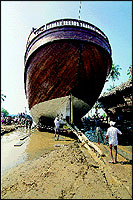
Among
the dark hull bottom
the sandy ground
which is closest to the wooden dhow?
the dark hull bottom

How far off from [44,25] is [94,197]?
7.16 metres

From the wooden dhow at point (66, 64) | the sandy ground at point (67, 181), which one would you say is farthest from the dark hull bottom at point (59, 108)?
the sandy ground at point (67, 181)

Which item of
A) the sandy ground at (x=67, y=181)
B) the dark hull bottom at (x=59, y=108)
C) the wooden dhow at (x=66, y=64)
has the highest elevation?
the wooden dhow at (x=66, y=64)

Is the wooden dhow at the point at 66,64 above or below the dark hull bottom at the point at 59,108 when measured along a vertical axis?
above

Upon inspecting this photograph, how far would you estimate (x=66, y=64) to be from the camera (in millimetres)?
6105

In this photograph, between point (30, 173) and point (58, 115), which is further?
point (58, 115)

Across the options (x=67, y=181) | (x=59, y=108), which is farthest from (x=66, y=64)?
(x=67, y=181)

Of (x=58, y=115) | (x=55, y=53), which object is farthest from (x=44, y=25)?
(x=58, y=115)

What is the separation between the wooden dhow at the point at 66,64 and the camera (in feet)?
19.0

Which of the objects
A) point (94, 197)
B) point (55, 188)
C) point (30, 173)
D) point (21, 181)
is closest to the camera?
point (94, 197)

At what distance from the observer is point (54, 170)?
106 inches

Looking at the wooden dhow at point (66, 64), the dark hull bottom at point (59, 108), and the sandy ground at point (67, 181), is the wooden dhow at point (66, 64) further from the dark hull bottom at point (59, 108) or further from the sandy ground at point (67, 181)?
the sandy ground at point (67, 181)

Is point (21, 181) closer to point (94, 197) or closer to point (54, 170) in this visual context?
point (54, 170)

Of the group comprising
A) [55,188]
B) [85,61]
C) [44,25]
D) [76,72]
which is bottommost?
[55,188]
